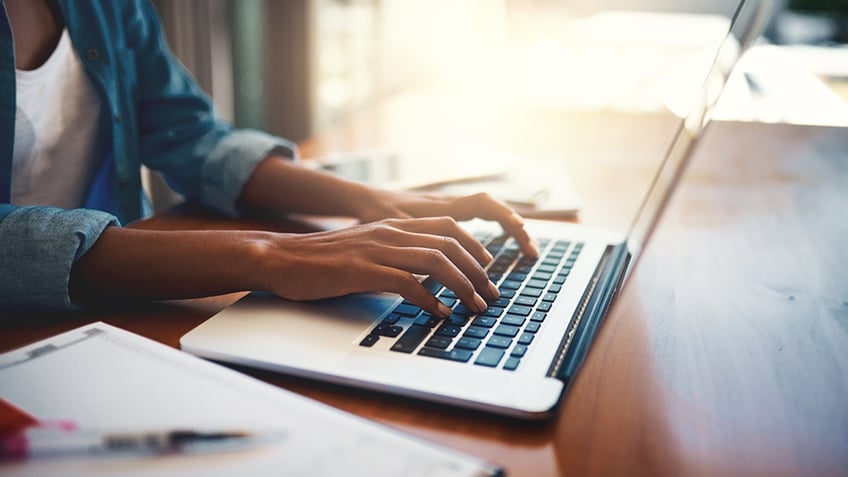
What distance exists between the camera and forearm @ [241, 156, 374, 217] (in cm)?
92

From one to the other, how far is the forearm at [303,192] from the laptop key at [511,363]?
0.43 m

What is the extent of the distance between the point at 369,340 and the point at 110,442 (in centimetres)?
21

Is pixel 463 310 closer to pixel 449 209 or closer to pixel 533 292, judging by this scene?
pixel 533 292

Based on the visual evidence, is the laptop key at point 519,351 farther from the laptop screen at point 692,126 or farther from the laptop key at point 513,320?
the laptop screen at point 692,126

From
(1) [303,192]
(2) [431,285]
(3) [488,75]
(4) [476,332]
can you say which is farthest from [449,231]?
(3) [488,75]

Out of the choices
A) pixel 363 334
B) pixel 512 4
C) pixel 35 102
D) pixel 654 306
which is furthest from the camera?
pixel 512 4

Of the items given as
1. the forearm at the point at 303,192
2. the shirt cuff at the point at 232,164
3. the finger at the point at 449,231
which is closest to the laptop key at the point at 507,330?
the finger at the point at 449,231

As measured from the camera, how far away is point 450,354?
1.71 feet

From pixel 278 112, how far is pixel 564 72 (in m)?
1.26

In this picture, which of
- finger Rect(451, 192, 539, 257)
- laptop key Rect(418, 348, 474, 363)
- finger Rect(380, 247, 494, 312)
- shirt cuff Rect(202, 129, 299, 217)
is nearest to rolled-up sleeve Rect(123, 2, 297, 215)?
shirt cuff Rect(202, 129, 299, 217)

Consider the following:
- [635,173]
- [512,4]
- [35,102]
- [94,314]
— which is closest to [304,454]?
[94,314]

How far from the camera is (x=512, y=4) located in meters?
3.14

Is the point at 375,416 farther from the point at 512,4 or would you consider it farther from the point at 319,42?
the point at 512,4

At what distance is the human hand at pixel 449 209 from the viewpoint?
79 centimetres
